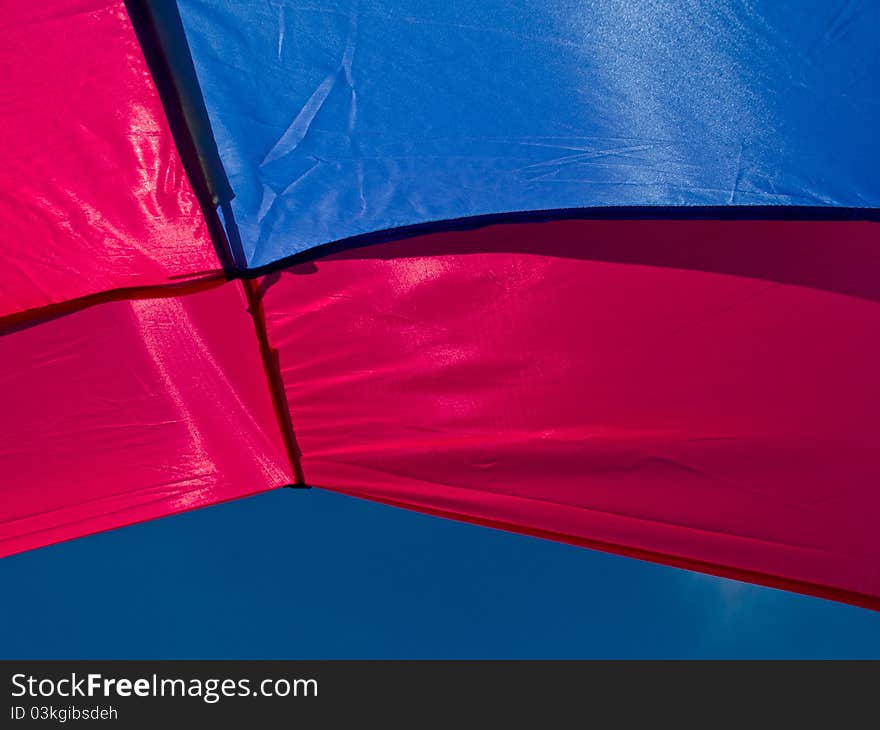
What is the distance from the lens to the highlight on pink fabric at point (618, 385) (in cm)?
206

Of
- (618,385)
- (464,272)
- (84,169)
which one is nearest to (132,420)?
(84,169)

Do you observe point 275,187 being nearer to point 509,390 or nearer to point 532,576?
point 509,390

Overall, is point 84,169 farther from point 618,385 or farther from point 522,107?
point 618,385

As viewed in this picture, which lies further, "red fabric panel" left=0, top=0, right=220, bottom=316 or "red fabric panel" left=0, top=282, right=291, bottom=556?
"red fabric panel" left=0, top=282, right=291, bottom=556

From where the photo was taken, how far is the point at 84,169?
2037 millimetres

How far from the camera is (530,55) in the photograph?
1945mm

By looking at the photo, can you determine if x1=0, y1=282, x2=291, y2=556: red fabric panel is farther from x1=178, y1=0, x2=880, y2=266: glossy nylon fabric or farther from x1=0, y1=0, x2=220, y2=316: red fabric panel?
x1=178, y1=0, x2=880, y2=266: glossy nylon fabric

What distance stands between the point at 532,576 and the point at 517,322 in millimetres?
2412

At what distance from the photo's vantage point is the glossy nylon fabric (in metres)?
1.89

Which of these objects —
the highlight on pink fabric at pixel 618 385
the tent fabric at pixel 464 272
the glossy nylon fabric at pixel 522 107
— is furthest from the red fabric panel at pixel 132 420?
the glossy nylon fabric at pixel 522 107

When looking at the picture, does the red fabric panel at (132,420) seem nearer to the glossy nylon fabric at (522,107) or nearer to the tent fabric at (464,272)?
the tent fabric at (464,272)

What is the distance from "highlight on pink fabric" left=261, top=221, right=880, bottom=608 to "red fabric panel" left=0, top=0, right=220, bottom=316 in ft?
0.82

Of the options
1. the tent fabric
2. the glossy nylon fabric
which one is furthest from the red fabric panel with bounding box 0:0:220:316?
the glossy nylon fabric
